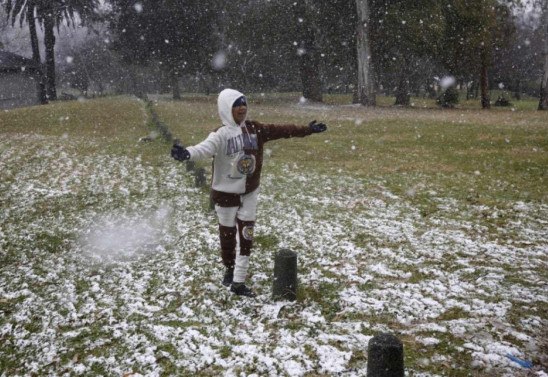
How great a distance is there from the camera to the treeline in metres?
30.3

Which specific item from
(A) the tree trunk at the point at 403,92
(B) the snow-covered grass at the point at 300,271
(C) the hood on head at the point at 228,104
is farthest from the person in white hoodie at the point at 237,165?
(A) the tree trunk at the point at 403,92

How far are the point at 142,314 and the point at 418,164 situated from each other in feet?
30.3

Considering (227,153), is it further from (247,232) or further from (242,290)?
(242,290)

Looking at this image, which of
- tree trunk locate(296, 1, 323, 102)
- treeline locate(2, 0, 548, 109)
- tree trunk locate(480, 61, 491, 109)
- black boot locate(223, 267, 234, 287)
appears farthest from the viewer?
tree trunk locate(296, 1, 323, 102)

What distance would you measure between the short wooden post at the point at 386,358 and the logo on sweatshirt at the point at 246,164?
2188mm

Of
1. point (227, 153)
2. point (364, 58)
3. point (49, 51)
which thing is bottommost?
point (227, 153)

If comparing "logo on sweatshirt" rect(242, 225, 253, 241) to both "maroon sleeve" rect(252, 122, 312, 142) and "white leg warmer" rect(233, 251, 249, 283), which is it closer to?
"white leg warmer" rect(233, 251, 249, 283)

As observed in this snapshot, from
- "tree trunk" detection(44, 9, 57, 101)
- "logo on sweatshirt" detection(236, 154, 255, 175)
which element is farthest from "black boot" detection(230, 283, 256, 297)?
"tree trunk" detection(44, 9, 57, 101)

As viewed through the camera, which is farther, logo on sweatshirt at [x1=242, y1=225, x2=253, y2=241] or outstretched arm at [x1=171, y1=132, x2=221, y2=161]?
logo on sweatshirt at [x1=242, y1=225, x2=253, y2=241]

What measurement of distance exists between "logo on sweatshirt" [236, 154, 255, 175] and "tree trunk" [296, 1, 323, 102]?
1195 inches

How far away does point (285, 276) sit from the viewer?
4.72 meters

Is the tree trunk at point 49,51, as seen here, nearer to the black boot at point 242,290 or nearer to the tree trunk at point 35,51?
the tree trunk at point 35,51

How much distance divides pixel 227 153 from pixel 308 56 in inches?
1340

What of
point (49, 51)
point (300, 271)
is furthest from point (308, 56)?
point (300, 271)
